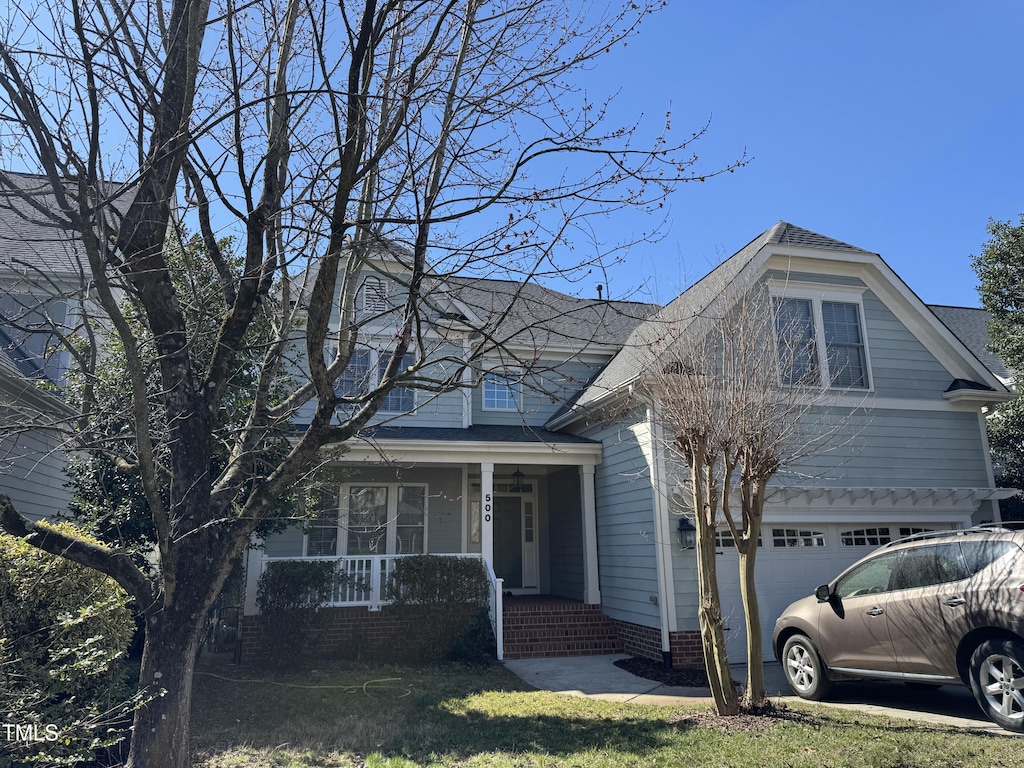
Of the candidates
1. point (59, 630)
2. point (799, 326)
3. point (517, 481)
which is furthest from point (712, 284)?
point (59, 630)

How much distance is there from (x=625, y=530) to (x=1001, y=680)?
615 cm

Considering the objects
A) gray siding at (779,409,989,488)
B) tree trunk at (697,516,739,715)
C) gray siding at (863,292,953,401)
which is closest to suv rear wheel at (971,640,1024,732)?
tree trunk at (697,516,739,715)

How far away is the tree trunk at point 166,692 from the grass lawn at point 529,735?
172 cm

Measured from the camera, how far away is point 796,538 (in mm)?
10773

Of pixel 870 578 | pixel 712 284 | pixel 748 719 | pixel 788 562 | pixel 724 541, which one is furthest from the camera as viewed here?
pixel 712 284

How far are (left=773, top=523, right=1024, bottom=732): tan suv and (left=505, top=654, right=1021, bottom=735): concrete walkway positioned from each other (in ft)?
1.06

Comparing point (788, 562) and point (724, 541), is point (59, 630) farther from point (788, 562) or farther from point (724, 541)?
point (788, 562)

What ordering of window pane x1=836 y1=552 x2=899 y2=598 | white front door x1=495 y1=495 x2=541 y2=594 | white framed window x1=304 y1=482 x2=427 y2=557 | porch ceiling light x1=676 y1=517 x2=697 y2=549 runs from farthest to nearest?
white front door x1=495 y1=495 x2=541 y2=594
white framed window x1=304 y1=482 x2=427 y2=557
porch ceiling light x1=676 y1=517 x2=697 y2=549
window pane x1=836 y1=552 x2=899 y2=598

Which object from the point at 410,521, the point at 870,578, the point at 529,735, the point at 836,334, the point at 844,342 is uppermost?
the point at 836,334

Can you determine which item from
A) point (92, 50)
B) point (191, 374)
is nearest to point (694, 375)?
point (191, 374)

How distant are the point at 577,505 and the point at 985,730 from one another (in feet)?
27.7

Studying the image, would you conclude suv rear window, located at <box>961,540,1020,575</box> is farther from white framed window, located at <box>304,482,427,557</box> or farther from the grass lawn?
white framed window, located at <box>304,482,427,557</box>

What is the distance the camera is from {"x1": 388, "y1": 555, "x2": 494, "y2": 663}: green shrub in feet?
33.8

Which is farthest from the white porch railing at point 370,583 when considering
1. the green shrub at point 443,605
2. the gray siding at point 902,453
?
the gray siding at point 902,453
